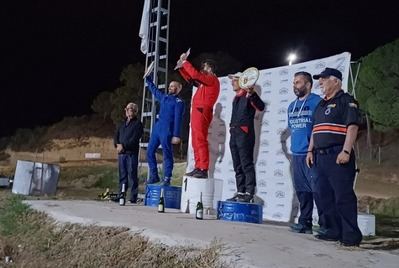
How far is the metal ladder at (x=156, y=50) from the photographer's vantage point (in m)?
10.9

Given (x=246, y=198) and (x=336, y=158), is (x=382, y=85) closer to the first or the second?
(x=246, y=198)

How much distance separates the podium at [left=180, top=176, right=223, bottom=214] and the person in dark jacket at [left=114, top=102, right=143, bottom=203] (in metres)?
1.80

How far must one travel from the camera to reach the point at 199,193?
7.67m

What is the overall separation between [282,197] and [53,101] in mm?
37956

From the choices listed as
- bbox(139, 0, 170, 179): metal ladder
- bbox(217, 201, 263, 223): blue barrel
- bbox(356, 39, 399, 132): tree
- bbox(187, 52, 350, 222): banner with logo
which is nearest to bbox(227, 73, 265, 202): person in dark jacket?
bbox(217, 201, 263, 223): blue barrel

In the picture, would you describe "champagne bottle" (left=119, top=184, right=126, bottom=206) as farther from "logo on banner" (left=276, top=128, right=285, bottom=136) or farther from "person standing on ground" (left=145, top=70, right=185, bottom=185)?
"logo on banner" (left=276, top=128, right=285, bottom=136)

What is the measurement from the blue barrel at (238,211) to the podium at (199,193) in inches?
21.4

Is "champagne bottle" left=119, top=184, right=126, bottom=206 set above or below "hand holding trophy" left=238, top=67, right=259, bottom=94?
below

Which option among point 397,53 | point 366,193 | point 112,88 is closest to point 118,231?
point 366,193

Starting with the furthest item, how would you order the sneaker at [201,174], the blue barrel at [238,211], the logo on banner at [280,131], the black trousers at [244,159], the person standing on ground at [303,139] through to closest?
the logo on banner at [280,131] < the sneaker at [201,174] < the black trousers at [244,159] < the blue barrel at [238,211] < the person standing on ground at [303,139]

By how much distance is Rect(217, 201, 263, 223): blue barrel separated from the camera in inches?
274

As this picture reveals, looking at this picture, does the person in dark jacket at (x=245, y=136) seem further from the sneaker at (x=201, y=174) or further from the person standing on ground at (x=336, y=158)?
the person standing on ground at (x=336, y=158)

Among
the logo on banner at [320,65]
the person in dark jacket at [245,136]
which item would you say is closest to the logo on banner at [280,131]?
the person in dark jacket at [245,136]

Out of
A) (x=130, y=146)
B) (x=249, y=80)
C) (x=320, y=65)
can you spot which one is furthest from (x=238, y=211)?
(x=130, y=146)
